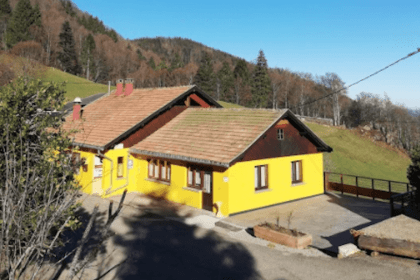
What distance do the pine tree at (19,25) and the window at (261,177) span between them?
82.3 metres

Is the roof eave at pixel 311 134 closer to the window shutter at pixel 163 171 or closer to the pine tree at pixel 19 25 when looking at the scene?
the window shutter at pixel 163 171

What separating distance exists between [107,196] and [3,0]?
92304 mm

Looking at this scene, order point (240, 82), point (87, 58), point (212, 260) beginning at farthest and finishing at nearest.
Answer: point (87, 58) < point (240, 82) < point (212, 260)

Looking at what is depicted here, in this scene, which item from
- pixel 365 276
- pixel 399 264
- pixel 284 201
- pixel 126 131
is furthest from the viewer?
pixel 126 131

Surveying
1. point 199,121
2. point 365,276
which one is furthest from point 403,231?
point 199,121

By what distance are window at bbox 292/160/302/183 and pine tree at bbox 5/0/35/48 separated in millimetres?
82413

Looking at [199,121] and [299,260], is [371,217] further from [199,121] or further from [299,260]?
[199,121]

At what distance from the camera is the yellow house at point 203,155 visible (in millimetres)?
14484

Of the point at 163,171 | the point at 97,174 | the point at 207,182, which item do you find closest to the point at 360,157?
the point at 163,171

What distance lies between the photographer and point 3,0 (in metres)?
83.2

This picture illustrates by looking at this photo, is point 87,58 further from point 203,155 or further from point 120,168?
point 203,155

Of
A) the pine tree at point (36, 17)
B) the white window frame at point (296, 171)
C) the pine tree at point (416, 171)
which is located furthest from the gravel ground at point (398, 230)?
the pine tree at point (36, 17)

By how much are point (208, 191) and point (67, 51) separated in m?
83.2

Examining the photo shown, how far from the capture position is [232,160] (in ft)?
43.4
